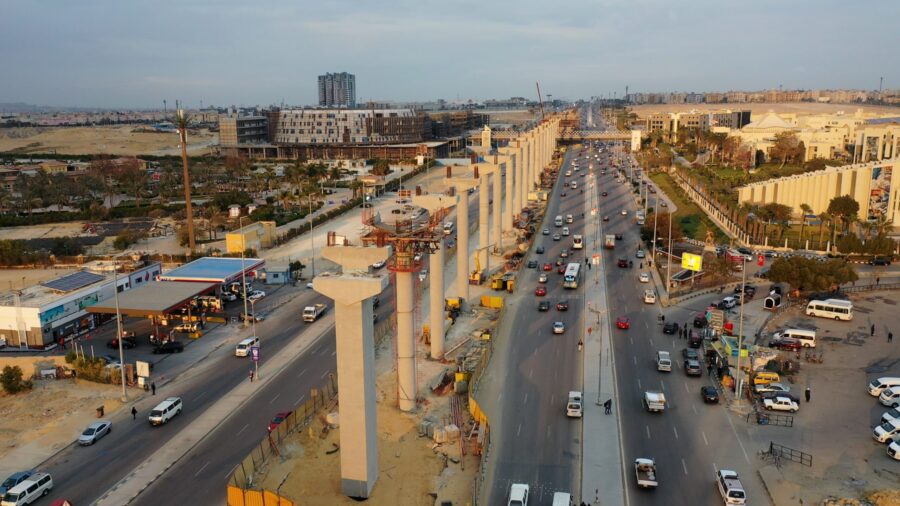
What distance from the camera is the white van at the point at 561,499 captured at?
19.7 meters

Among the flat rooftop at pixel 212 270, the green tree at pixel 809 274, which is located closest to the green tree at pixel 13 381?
the flat rooftop at pixel 212 270

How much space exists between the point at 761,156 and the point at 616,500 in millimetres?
103709

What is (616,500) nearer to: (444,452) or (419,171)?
(444,452)

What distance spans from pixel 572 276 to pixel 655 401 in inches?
768

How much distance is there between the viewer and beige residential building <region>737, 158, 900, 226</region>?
205ft

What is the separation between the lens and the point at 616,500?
819 inches

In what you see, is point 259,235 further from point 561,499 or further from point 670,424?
point 561,499

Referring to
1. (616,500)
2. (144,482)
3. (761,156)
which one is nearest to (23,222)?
(144,482)

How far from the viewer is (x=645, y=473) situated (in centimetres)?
2170

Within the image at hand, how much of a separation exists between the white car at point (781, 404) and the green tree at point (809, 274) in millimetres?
15112

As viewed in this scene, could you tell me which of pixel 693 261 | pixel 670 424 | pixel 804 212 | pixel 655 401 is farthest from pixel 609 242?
pixel 670 424

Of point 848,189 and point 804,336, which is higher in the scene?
point 848,189

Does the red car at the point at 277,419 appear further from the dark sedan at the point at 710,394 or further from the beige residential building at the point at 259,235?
the beige residential building at the point at 259,235

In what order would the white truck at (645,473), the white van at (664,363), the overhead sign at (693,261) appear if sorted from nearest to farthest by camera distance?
the white truck at (645,473), the white van at (664,363), the overhead sign at (693,261)
